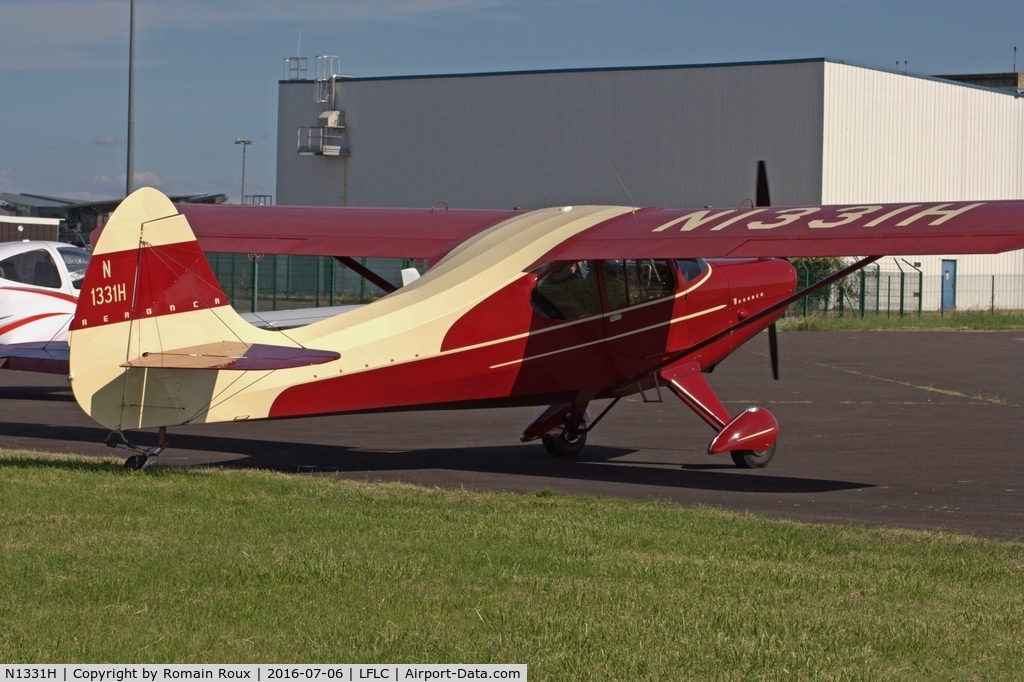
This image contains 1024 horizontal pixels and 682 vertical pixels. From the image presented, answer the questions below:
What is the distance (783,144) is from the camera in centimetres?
4522

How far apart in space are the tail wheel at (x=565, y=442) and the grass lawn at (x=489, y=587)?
3.37 meters

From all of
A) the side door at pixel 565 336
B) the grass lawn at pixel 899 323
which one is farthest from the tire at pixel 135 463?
the grass lawn at pixel 899 323

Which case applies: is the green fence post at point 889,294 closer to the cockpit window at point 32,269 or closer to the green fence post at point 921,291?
the green fence post at point 921,291

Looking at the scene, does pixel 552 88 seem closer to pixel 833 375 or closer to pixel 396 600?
pixel 833 375

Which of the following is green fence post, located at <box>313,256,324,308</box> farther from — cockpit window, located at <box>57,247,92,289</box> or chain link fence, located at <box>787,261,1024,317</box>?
cockpit window, located at <box>57,247,92,289</box>

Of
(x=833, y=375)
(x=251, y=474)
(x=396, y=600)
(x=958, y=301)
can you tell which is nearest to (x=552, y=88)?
(x=958, y=301)

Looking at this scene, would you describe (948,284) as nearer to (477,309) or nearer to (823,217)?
(823,217)

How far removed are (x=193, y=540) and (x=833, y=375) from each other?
16.8 metres

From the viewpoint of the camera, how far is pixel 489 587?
21.3 ft

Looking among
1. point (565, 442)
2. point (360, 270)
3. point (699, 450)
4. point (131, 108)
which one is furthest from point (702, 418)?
point (131, 108)

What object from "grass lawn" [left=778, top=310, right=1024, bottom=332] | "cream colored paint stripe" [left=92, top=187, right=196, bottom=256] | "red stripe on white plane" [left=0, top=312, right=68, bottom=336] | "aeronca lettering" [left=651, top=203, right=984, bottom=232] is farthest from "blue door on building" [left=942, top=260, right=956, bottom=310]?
"cream colored paint stripe" [left=92, top=187, right=196, bottom=256]

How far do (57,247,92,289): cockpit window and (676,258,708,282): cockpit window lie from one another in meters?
8.48

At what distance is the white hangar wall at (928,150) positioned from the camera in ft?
147

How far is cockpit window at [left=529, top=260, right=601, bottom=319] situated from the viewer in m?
11.4
